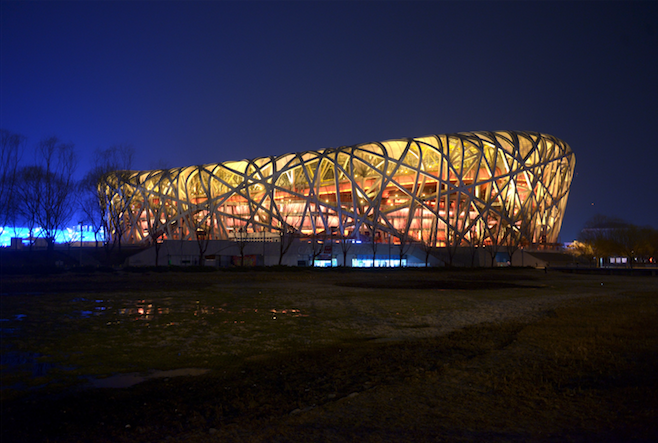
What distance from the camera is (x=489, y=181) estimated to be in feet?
168

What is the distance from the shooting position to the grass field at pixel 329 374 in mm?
4250

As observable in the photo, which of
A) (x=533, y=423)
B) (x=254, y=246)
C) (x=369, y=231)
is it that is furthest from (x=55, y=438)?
(x=369, y=231)

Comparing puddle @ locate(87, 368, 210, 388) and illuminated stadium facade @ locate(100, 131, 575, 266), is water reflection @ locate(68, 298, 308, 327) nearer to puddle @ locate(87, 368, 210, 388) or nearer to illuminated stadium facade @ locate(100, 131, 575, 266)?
puddle @ locate(87, 368, 210, 388)

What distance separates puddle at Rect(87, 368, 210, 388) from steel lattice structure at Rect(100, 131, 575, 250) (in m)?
42.5

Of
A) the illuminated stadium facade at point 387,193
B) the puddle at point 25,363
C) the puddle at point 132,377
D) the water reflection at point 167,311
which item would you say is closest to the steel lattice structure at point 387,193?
the illuminated stadium facade at point 387,193

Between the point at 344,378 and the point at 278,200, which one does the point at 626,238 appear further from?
the point at 344,378

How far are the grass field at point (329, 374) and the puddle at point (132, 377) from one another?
3.0 inches

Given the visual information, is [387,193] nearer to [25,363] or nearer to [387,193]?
[387,193]

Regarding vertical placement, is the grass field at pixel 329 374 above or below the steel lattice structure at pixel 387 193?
below

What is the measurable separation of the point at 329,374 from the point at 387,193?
51.2m

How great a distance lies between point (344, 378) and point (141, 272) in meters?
24.7

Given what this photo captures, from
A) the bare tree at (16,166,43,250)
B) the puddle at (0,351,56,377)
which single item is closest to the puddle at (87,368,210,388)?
the puddle at (0,351,56,377)

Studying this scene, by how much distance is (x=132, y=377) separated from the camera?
5961 mm

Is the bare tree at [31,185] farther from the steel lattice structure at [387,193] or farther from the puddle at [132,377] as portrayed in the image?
the puddle at [132,377]
